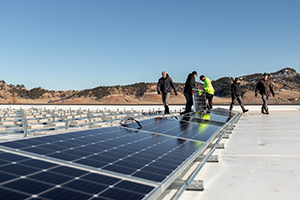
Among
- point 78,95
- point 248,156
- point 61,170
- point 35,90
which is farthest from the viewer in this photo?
point 35,90

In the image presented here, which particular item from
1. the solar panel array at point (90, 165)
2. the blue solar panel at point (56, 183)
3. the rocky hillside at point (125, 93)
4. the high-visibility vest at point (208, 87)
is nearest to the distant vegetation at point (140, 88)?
the rocky hillside at point (125, 93)

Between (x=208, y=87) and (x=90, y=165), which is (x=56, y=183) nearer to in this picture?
(x=90, y=165)

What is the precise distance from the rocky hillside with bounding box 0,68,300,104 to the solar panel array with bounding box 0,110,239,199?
282 ft

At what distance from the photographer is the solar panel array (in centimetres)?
223

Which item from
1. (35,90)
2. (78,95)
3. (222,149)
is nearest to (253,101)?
(78,95)

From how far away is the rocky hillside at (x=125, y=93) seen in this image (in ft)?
315

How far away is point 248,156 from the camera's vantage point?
5.10 meters

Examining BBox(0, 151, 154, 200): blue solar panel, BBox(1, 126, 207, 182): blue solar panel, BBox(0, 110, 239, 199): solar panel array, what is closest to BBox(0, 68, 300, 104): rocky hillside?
BBox(1, 126, 207, 182): blue solar panel

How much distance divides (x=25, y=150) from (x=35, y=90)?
127m

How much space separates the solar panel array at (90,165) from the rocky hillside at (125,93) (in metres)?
85.9

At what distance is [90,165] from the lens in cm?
302

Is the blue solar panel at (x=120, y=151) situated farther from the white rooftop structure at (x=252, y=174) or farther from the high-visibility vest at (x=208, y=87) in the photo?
the high-visibility vest at (x=208, y=87)

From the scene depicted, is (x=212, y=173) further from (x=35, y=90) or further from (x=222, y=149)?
(x=35, y=90)

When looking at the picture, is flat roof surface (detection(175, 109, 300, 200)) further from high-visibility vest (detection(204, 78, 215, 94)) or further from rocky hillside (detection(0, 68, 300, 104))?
rocky hillside (detection(0, 68, 300, 104))
